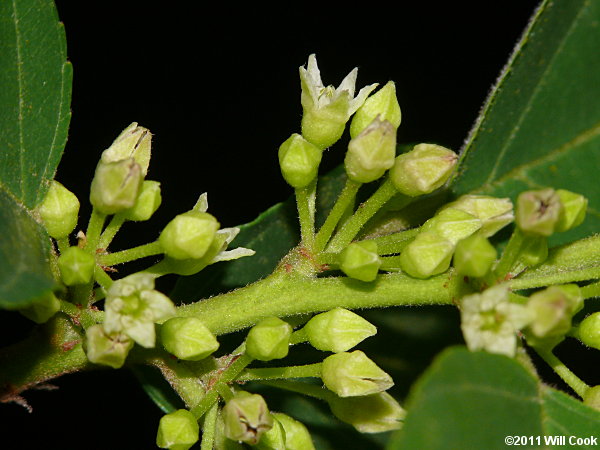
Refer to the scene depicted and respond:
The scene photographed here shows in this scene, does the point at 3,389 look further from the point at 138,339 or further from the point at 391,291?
the point at 391,291

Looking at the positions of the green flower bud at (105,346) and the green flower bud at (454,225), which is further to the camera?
the green flower bud at (454,225)

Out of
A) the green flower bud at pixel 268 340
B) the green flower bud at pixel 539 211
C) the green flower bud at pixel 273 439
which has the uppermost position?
the green flower bud at pixel 539 211

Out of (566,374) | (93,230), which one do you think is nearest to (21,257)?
(93,230)

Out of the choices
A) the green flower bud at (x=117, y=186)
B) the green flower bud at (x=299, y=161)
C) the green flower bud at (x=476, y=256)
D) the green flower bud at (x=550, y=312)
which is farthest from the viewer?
the green flower bud at (x=299, y=161)

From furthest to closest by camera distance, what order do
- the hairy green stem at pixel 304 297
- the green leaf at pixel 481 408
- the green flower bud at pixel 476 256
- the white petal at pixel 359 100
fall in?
the white petal at pixel 359 100 < the hairy green stem at pixel 304 297 < the green flower bud at pixel 476 256 < the green leaf at pixel 481 408

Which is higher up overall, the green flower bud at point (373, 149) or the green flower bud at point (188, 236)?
the green flower bud at point (373, 149)

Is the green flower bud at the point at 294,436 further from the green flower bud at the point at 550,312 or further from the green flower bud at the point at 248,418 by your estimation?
the green flower bud at the point at 550,312

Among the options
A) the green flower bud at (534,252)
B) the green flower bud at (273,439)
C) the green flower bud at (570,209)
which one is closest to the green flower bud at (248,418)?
the green flower bud at (273,439)
